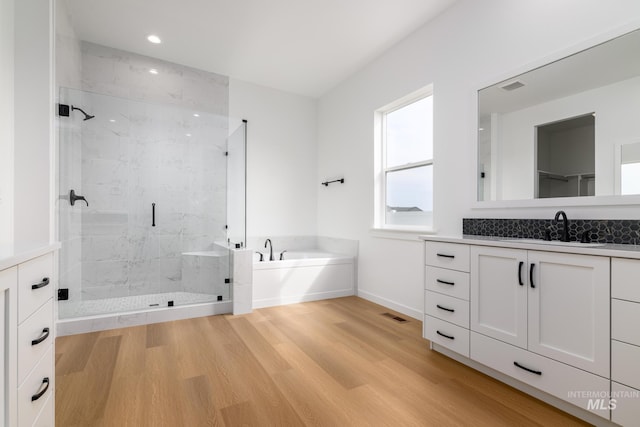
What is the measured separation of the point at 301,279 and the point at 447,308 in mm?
1815

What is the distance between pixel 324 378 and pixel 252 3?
3.03 meters

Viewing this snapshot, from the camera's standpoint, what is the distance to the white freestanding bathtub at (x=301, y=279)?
3291 mm

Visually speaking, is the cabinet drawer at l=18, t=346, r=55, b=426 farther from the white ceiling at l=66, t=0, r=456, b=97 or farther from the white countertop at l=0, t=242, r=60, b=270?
the white ceiling at l=66, t=0, r=456, b=97

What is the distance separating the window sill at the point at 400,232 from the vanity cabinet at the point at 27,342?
2474 mm

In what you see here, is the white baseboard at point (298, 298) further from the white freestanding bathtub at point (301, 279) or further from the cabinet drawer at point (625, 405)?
the cabinet drawer at point (625, 405)

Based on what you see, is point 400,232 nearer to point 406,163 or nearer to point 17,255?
point 406,163

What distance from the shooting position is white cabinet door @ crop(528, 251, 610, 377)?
1.36m

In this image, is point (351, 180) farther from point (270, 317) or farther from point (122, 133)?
point (122, 133)

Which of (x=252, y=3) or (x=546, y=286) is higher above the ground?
(x=252, y=3)

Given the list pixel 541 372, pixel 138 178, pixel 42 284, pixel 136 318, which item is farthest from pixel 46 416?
pixel 138 178

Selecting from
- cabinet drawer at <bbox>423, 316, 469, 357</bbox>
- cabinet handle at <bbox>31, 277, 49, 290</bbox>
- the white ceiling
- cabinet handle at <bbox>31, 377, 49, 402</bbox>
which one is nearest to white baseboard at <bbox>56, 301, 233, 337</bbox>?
cabinet handle at <bbox>31, 377, 49, 402</bbox>

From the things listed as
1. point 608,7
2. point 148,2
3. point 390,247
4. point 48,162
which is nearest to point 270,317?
point 390,247

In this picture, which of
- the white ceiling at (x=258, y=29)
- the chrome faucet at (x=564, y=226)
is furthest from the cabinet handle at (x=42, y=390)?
the white ceiling at (x=258, y=29)

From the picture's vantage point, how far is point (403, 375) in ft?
6.17
